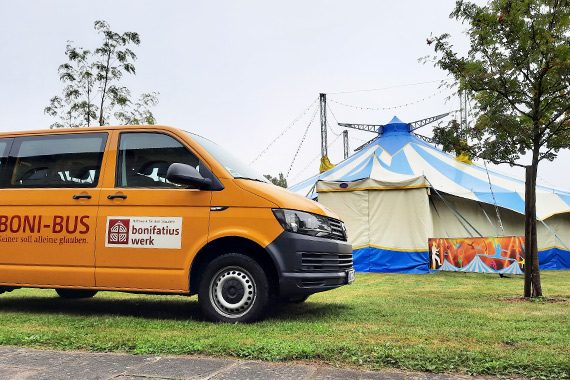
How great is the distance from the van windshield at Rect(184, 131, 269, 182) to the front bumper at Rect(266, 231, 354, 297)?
0.89m

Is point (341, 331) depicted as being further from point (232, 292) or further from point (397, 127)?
point (397, 127)

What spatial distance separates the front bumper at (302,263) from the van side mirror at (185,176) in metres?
0.91

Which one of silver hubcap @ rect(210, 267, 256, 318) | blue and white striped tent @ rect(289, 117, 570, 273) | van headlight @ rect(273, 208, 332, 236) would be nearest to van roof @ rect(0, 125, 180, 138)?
van headlight @ rect(273, 208, 332, 236)

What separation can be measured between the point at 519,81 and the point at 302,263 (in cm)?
462

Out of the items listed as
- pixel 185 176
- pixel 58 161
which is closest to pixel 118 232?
pixel 185 176

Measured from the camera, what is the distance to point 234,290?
473 centimetres

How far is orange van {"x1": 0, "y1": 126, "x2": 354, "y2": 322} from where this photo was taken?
4711 mm

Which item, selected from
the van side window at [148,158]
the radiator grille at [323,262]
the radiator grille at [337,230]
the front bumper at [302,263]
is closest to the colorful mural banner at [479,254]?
the radiator grille at [337,230]

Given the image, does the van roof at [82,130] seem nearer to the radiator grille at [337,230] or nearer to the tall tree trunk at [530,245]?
the radiator grille at [337,230]

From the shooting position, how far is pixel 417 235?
13.5m

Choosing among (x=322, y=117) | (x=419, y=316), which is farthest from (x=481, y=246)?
(x=322, y=117)

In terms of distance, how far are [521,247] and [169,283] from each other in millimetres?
9112

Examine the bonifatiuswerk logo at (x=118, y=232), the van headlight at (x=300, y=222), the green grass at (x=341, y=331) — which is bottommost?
the green grass at (x=341, y=331)

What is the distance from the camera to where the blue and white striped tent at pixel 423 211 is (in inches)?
534
